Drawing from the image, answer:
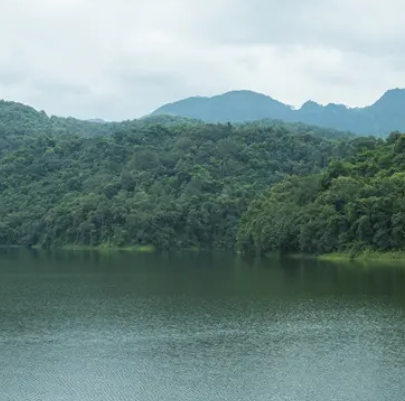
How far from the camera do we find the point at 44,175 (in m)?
141

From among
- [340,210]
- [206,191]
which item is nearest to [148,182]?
[206,191]

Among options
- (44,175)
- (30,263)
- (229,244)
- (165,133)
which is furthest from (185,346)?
(165,133)

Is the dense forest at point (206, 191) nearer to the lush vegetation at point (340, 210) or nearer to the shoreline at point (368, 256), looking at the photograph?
the lush vegetation at point (340, 210)

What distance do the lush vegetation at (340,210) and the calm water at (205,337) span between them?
36.9ft

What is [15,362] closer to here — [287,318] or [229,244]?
[287,318]

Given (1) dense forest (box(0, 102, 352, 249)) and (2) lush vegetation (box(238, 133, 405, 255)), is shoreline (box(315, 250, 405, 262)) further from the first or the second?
(1) dense forest (box(0, 102, 352, 249))

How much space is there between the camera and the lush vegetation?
74.2m

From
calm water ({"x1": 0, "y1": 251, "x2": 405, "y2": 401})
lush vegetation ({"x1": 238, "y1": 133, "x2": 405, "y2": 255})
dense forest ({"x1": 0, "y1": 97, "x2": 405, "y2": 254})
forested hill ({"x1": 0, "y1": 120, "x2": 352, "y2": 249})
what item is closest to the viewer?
calm water ({"x1": 0, "y1": 251, "x2": 405, "y2": 401})

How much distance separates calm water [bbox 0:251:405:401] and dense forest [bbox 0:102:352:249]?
46980mm

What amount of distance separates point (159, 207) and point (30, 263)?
34503 mm

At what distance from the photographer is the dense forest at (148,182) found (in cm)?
11194

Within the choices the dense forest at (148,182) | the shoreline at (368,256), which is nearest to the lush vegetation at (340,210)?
the shoreline at (368,256)

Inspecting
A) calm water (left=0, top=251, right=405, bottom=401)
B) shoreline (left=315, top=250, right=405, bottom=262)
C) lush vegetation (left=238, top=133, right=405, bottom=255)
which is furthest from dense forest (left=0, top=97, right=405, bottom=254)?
calm water (left=0, top=251, right=405, bottom=401)

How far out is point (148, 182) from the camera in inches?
5007
